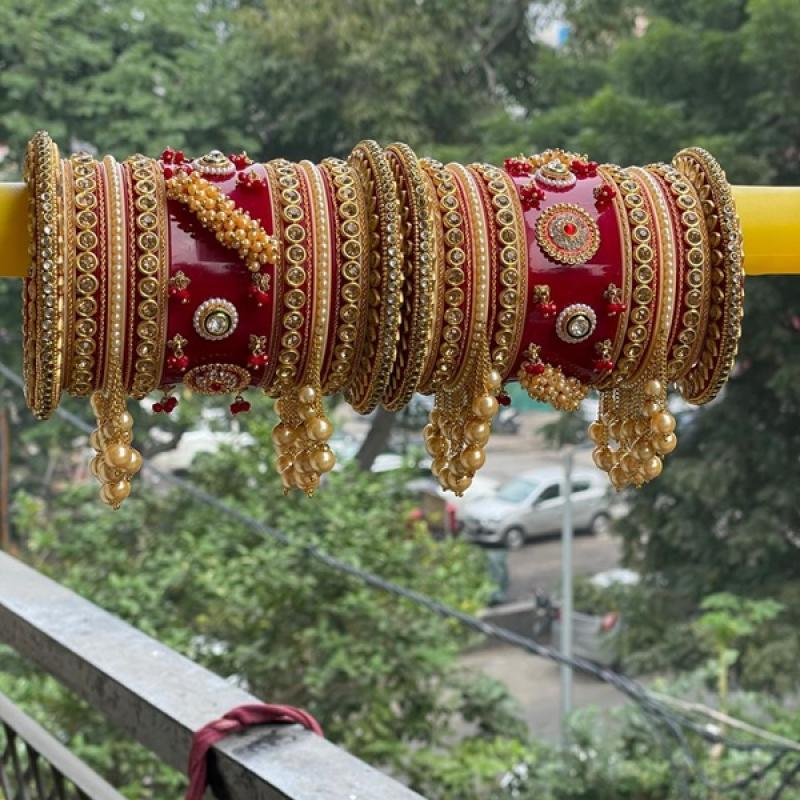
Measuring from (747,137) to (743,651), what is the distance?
7.16 ft

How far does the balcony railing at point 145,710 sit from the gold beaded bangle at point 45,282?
0.41m

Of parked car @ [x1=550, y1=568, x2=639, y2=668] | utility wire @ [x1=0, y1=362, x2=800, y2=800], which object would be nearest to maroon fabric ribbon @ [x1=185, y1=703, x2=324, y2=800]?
utility wire @ [x1=0, y1=362, x2=800, y2=800]

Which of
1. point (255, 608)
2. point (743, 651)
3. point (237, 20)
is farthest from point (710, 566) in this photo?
A: point (237, 20)

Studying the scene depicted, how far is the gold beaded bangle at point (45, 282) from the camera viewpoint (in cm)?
61

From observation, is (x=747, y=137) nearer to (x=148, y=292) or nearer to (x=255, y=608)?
(x=255, y=608)

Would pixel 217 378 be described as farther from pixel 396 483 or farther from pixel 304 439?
pixel 396 483

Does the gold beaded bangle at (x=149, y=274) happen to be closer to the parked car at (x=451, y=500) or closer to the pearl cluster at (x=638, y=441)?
the pearl cluster at (x=638, y=441)

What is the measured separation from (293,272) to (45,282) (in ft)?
0.44

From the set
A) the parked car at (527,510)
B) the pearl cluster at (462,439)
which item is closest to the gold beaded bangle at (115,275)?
the pearl cluster at (462,439)

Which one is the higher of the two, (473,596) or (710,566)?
(473,596)

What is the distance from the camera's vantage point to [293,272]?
0.66 m

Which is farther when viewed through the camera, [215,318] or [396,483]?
[396,483]

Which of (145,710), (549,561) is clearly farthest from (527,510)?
(145,710)

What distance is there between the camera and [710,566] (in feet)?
17.8
